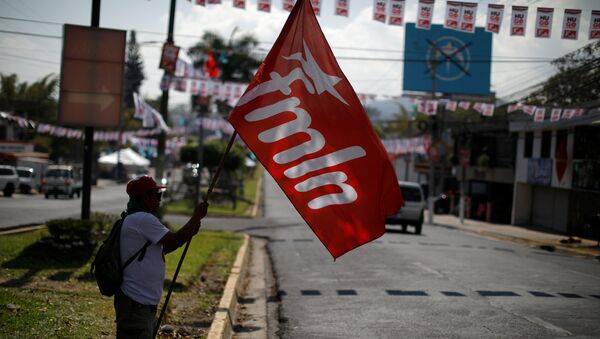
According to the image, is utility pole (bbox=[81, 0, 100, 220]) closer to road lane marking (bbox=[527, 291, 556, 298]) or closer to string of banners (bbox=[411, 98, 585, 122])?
road lane marking (bbox=[527, 291, 556, 298])

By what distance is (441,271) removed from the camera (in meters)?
14.2

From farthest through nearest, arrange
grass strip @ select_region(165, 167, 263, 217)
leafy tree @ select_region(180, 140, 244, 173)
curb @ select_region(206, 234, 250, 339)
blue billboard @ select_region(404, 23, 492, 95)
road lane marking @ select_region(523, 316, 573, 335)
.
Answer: blue billboard @ select_region(404, 23, 492, 95), leafy tree @ select_region(180, 140, 244, 173), grass strip @ select_region(165, 167, 263, 217), road lane marking @ select_region(523, 316, 573, 335), curb @ select_region(206, 234, 250, 339)

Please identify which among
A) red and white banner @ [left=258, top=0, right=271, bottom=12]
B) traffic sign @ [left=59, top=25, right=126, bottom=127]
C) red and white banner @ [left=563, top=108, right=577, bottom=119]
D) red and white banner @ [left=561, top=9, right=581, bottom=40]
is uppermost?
red and white banner @ [left=258, top=0, right=271, bottom=12]

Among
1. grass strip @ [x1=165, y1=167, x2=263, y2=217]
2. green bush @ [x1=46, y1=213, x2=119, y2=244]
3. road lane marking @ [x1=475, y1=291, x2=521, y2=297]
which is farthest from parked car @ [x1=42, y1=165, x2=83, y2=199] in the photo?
road lane marking @ [x1=475, y1=291, x2=521, y2=297]

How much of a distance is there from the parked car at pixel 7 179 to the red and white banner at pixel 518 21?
26.6 meters

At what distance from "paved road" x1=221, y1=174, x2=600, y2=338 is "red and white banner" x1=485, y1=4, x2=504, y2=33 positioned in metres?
4.96

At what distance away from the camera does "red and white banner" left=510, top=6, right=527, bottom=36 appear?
1418cm

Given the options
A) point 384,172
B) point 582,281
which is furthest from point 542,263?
point 384,172

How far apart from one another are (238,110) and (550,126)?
30.6m

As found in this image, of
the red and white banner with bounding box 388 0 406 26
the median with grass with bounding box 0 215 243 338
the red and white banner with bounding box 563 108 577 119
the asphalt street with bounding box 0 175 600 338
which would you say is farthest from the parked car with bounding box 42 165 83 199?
the red and white banner with bounding box 388 0 406 26

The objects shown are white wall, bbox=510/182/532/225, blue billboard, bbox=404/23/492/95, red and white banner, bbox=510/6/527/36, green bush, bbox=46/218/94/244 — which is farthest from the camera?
blue billboard, bbox=404/23/492/95

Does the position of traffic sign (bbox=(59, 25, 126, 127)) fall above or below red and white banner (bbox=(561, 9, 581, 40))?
below

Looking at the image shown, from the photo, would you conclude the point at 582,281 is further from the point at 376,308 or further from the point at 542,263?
the point at 376,308

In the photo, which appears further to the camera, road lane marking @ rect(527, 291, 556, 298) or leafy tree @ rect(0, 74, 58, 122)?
leafy tree @ rect(0, 74, 58, 122)
